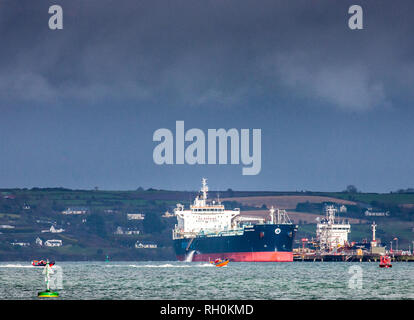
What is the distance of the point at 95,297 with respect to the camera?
7219 cm

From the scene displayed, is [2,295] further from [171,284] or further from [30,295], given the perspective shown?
[171,284]

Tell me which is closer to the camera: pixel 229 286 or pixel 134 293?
pixel 134 293
